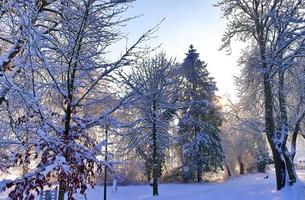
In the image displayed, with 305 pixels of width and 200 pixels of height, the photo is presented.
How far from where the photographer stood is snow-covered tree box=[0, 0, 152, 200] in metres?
5.59

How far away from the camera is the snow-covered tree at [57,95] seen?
5.59 m

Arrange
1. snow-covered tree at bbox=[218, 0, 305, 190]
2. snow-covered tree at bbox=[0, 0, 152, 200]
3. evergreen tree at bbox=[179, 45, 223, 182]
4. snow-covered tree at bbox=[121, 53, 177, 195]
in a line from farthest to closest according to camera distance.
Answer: evergreen tree at bbox=[179, 45, 223, 182] < snow-covered tree at bbox=[121, 53, 177, 195] < snow-covered tree at bbox=[218, 0, 305, 190] < snow-covered tree at bbox=[0, 0, 152, 200]

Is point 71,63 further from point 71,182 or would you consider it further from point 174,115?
point 174,115

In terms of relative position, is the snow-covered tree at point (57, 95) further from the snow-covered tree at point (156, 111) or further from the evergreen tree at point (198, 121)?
the evergreen tree at point (198, 121)

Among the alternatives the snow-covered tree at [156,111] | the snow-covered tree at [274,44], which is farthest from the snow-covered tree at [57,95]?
the snow-covered tree at [156,111]

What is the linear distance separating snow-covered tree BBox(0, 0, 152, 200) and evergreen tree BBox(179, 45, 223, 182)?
24.2 meters

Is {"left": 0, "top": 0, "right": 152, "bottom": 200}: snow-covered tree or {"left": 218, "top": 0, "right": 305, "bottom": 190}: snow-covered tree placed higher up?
{"left": 218, "top": 0, "right": 305, "bottom": 190}: snow-covered tree

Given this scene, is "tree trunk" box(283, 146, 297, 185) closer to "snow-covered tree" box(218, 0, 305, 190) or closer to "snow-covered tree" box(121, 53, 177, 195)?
"snow-covered tree" box(218, 0, 305, 190)

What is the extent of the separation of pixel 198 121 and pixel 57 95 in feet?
83.2

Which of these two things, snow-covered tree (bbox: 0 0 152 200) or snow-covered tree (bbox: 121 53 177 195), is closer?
snow-covered tree (bbox: 0 0 152 200)

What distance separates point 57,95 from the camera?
8211mm

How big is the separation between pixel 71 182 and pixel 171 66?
20928 millimetres

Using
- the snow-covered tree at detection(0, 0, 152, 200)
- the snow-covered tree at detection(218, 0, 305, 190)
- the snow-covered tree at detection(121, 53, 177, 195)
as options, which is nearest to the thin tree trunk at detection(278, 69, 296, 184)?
the snow-covered tree at detection(218, 0, 305, 190)

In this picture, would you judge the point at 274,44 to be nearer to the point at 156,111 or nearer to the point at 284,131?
the point at 284,131
